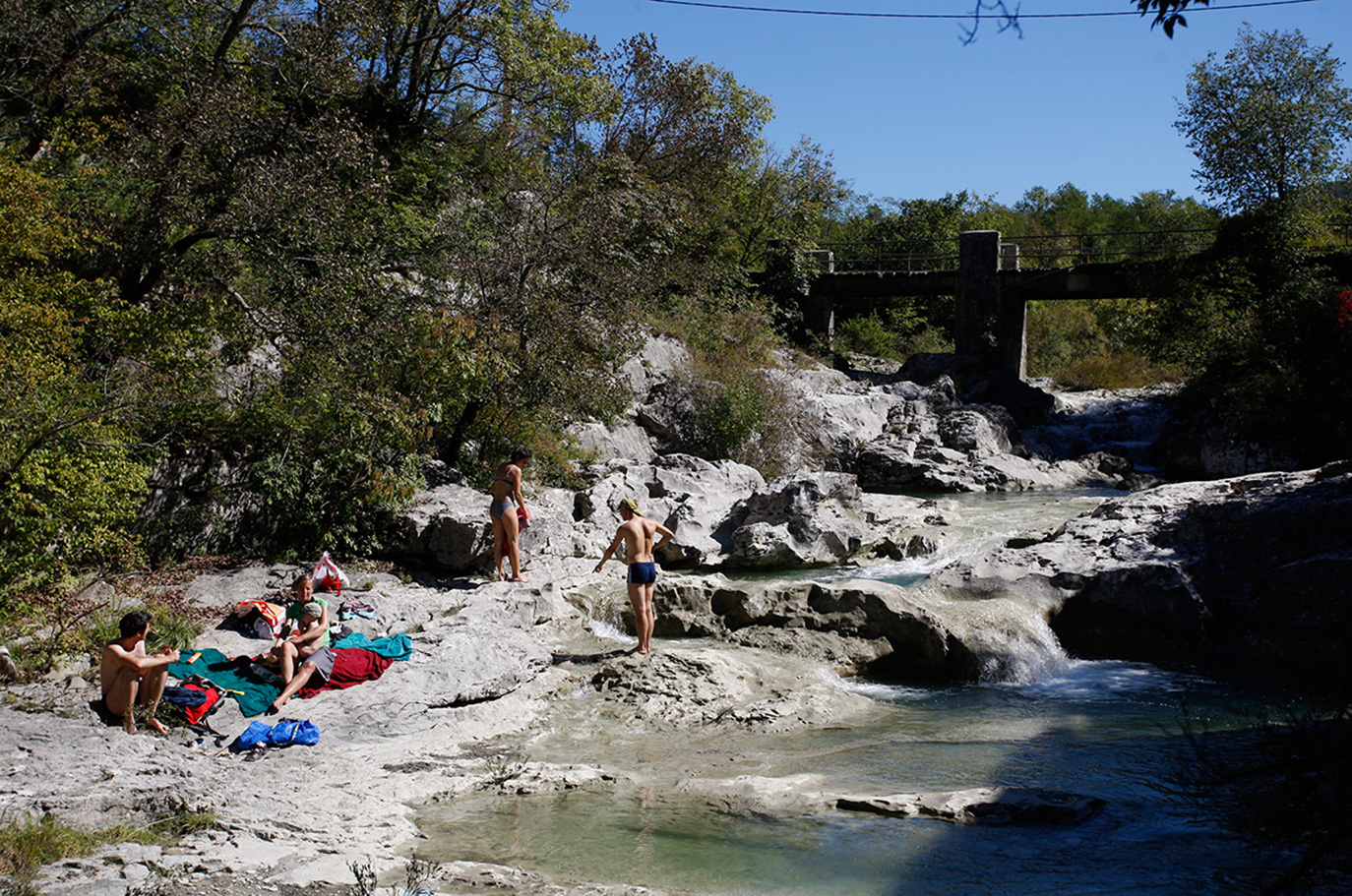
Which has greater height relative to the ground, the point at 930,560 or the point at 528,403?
the point at 528,403

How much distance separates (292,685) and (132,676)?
118cm

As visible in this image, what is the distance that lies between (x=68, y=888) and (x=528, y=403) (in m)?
10.1

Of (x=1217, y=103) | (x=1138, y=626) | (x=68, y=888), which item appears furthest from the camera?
(x=1217, y=103)

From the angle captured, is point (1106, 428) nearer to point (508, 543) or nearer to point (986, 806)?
point (508, 543)

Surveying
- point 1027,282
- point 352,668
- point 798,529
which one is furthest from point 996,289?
point 352,668

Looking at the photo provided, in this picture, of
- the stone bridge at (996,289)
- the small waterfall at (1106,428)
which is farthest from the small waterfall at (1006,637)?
the stone bridge at (996,289)

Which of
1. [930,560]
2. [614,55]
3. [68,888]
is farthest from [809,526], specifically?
[614,55]

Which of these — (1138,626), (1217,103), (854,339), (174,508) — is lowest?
(1138,626)

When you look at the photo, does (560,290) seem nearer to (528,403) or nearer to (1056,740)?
(528,403)

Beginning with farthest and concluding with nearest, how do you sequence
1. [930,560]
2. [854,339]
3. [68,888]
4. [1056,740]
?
[854,339]
[930,560]
[1056,740]
[68,888]

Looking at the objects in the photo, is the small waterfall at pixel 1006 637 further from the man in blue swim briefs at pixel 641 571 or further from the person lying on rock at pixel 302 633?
the person lying on rock at pixel 302 633

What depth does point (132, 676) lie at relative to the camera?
629 centimetres

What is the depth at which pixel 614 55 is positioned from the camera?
89.9 feet

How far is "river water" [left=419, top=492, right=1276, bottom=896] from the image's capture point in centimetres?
505
